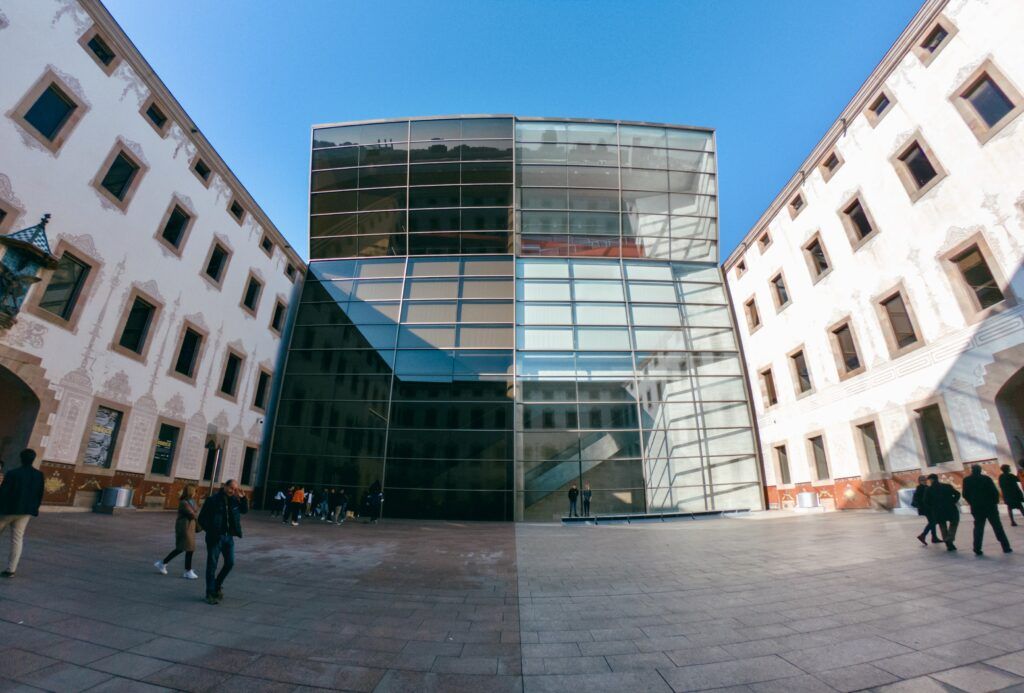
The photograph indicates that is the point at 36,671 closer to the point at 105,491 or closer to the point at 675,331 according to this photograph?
the point at 105,491

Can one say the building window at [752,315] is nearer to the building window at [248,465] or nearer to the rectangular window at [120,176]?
the building window at [248,465]

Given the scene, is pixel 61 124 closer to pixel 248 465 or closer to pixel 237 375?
pixel 237 375

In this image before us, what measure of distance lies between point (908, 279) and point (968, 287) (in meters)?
2.07

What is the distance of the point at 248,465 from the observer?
22359 mm

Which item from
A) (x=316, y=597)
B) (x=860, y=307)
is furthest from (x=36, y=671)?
(x=860, y=307)

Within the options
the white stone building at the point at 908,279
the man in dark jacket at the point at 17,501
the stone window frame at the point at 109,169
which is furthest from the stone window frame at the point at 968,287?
the stone window frame at the point at 109,169

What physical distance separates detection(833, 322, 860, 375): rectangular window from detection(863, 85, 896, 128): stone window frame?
885cm

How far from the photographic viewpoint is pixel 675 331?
25.6 m

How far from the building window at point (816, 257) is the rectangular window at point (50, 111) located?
1235 inches

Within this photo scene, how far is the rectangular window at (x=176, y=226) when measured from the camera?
18633 millimetres

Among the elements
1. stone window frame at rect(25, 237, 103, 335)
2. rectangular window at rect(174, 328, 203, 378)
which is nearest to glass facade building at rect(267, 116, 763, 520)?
rectangular window at rect(174, 328, 203, 378)

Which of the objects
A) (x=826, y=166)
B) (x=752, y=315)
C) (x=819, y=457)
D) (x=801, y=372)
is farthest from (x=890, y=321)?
(x=826, y=166)

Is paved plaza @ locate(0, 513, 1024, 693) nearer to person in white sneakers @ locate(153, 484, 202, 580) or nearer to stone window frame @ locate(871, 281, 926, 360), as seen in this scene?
person in white sneakers @ locate(153, 484, 202, 580)

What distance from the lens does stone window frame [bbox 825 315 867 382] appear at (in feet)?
61.9
